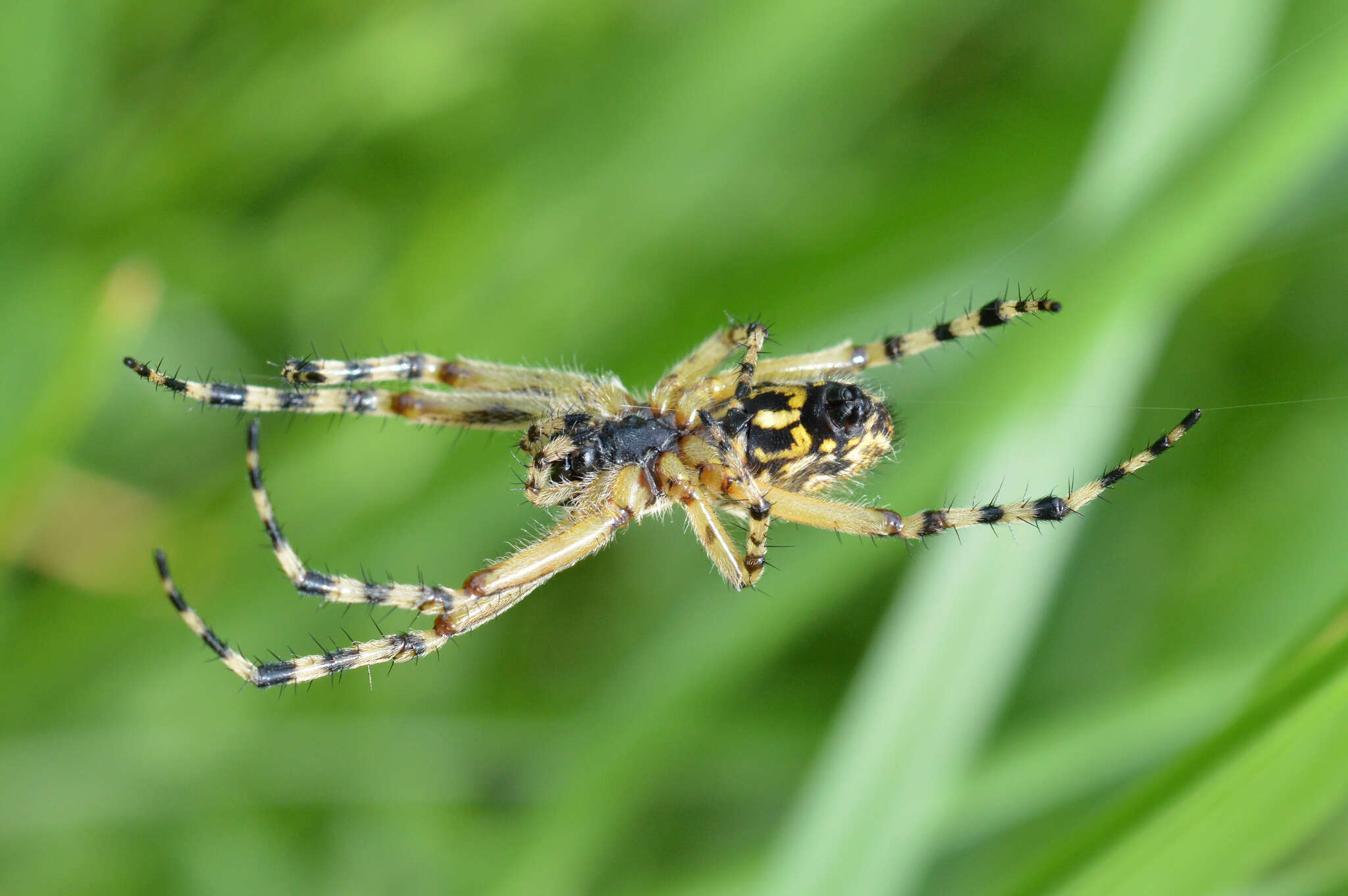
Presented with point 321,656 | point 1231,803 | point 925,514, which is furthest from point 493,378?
point 1231,803

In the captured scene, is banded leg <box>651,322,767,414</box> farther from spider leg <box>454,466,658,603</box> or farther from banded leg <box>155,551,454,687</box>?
banded leg <box>155,551,454,687</box>

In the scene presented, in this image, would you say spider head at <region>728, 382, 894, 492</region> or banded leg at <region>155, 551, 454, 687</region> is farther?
spider head at <region>728, 382, 894, 492</region>

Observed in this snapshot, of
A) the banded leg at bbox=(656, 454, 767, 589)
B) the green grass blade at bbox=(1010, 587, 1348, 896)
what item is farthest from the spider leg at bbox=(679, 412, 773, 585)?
the green grass blade at bbox=(1010, 587, 1348, 896)

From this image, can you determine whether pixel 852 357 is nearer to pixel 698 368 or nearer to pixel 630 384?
pixel 698 368

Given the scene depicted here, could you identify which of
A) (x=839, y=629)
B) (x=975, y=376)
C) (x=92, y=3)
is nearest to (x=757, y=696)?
(x=839, y=629)


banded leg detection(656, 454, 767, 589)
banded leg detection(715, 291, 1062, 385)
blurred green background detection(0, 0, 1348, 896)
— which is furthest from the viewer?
blurred green background detection(0, 0, 1348, 896)

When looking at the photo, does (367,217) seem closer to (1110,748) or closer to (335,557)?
(335,557)

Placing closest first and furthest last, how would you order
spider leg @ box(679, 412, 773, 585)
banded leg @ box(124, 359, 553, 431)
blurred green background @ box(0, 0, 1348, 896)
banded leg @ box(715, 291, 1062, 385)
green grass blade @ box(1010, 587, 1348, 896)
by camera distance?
green grass blade @ box(1010, 587, 1348, 896) → spider leg @ box(679, 412, 773, 585) → banded leg @ box(124, 359, 553, 431) → banded leg @ box(715, 291, 1062, 385) → blurred green background @ box(0, 0, 1348, 896)

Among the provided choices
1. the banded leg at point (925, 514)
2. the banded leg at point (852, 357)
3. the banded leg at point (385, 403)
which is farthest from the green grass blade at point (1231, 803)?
the banded leg at point (385, 403)
